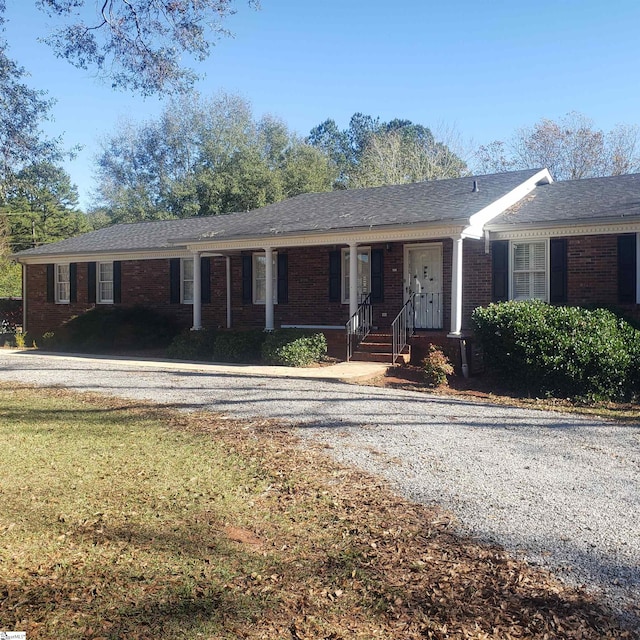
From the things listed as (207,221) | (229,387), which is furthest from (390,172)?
(229,387)

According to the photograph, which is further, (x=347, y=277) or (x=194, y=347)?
(x=347, y=277)

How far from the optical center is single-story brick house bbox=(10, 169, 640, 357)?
14094mm

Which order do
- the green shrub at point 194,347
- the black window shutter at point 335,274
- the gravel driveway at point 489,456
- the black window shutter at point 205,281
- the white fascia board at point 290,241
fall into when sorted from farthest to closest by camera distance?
the black window shutter at point 205,281 < the black window shutter at point 335,274 < the green shrub at point 194,347 < the white fascia board at point 290,241 < the gravel driveway at point 489,456

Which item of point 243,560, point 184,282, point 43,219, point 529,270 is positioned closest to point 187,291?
point 184,282

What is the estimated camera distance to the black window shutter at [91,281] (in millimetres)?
22469

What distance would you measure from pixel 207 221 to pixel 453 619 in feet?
70.4

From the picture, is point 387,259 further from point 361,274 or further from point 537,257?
point 537,257

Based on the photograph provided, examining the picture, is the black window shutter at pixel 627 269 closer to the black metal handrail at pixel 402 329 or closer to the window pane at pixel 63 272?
the black metal handrail at pixel 402 329

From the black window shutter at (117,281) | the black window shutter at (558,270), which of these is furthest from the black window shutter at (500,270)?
the black window shutter at (117,281)

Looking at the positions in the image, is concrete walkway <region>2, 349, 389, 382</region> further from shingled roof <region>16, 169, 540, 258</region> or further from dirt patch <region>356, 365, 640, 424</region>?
shingled roof <region>16, 169, 540, 258</region>

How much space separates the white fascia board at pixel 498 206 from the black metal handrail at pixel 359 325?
3313mm

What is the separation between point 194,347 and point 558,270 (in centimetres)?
921

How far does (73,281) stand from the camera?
22969mm

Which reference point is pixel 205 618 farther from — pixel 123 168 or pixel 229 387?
pixel 123 168
